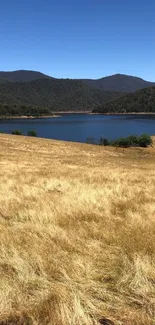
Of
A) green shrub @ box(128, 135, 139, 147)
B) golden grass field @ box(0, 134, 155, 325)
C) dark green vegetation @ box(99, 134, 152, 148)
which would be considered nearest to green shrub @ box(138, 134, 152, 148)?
dark green vegetation @ box(99, 134, 152, 148)

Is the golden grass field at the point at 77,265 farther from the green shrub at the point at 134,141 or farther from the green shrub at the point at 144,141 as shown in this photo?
the green shrub at the point at 144,141

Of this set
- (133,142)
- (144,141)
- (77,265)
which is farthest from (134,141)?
(77,265)

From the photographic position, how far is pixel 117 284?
4039 millimetres

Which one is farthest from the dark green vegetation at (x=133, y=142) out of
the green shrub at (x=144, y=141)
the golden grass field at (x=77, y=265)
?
the golden grass field at (x=77, y=265)

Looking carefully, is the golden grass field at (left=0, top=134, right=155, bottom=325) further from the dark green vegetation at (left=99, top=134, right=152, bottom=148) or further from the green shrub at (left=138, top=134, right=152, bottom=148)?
the green shrub at (left=138, top=134, right=152, bottom=148)

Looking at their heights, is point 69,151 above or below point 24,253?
below

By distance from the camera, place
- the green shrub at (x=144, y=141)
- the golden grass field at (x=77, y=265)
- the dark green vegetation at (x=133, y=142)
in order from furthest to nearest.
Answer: the green shrub at (x=144, y=141), the dark green vegetation at (x=133, y=142), the golden grass field at (x=77, y=265)

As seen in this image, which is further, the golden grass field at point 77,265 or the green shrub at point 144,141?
the green shrub at point 144,141

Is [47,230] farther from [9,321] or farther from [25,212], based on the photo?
[9,321]

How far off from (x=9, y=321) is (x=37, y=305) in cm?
38

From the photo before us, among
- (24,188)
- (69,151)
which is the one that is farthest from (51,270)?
(69,151)

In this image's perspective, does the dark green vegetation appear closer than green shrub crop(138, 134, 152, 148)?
Yes

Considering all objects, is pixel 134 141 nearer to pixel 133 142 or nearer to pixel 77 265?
pixel 133 142

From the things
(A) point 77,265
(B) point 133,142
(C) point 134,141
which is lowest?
(B) point 133,142
